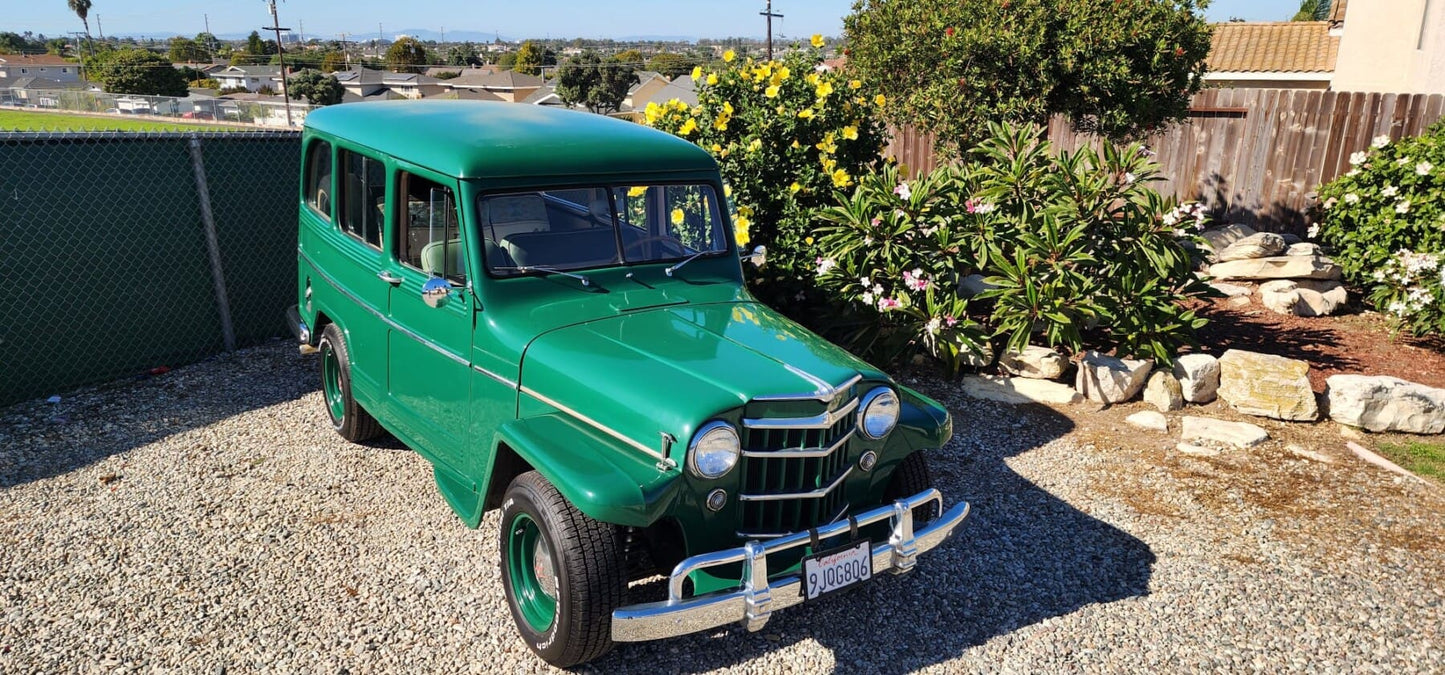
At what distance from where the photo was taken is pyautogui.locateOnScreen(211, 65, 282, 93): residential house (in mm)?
96969

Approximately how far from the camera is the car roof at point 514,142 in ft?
12.8

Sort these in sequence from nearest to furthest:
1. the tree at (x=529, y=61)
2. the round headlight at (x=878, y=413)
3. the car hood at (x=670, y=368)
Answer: the car hood at (x=670, y=368), the round headlight at (x=878, y=413), the tree at (x=529, y=61)

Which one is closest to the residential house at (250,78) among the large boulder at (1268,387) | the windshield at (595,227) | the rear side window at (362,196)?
the rear side window at (362,196)

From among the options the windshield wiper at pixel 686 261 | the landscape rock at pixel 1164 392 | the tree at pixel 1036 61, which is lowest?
the landscape rock at pixel 1164 392

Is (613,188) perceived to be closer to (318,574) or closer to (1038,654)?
(318,574)

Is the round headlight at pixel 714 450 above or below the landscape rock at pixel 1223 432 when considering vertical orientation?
above

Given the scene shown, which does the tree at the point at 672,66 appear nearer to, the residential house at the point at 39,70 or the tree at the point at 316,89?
the tree at the point at 316,89

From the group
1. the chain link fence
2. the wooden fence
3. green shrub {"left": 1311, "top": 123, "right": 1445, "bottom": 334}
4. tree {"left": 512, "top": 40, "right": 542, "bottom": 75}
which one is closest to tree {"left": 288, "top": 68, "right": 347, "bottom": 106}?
tree {"left": 512, "top": 40, "right": 542, "bottom": 75}

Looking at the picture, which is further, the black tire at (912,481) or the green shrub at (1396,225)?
the green shrub at (1396,225)

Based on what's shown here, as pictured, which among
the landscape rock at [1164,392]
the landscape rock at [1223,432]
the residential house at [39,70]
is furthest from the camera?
the residential house at [39,70]

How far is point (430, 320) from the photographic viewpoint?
13.3 ft

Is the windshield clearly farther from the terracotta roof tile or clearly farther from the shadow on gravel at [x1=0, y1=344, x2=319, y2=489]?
the terracotta roof tile

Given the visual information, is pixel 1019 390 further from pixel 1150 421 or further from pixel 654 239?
pixel 654 239

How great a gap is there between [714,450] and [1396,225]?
7.25 metres
